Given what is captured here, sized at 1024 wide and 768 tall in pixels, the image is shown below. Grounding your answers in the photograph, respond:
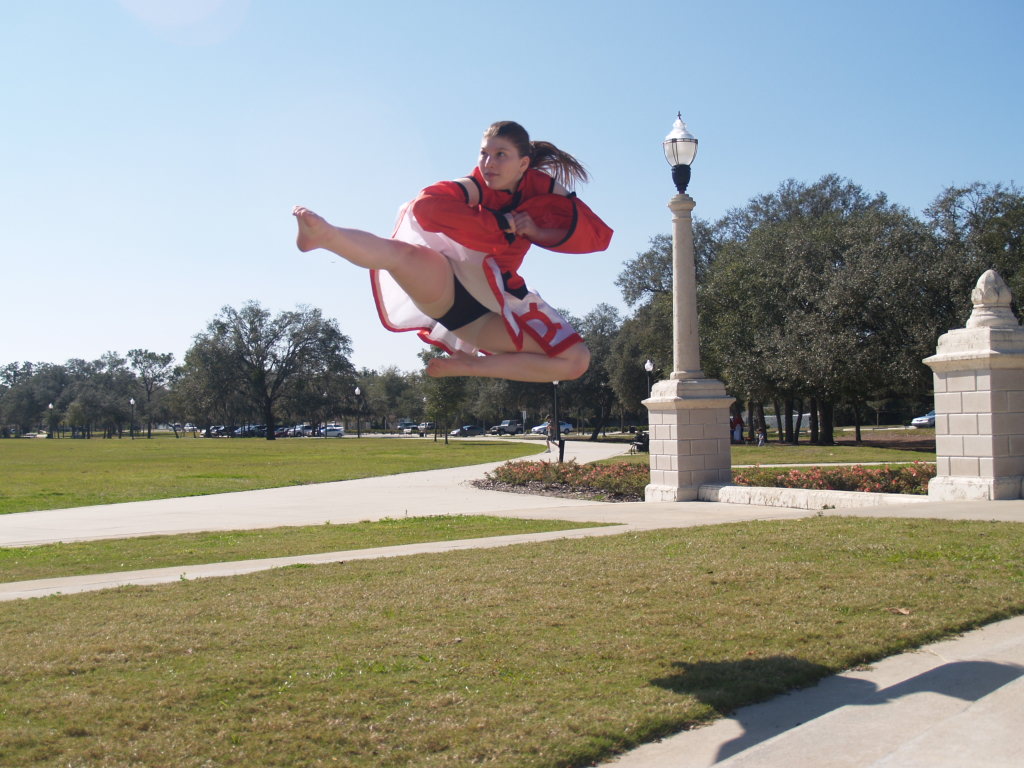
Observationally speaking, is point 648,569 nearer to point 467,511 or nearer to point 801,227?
point 467,511

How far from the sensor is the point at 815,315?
127 ft

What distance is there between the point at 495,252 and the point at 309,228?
3.40ft

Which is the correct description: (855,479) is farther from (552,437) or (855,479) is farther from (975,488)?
(552,437)

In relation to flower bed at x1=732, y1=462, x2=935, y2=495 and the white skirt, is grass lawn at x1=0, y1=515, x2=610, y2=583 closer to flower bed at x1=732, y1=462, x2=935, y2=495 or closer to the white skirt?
flower bed at x1=732, y1=462, x2=935, y2=495

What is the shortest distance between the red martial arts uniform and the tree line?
33.0 m

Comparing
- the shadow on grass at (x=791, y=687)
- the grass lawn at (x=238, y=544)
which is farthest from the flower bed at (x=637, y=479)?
the shadow on grass at (x=791, y=687)

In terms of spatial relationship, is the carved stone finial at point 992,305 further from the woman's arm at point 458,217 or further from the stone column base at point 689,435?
the woman's arm at point 458,217

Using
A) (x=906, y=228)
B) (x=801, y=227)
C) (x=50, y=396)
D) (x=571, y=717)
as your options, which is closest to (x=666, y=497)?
(x=571, y=717)

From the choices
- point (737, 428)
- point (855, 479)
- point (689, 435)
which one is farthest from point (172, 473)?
point (737, 428)

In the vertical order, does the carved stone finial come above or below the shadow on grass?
above

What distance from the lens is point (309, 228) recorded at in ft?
13.5

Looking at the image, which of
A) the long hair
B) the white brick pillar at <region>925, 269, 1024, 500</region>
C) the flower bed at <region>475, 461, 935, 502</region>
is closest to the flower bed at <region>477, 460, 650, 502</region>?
the flower bed at <region>475, 461, 935, 502</region>

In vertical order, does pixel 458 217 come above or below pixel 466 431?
above

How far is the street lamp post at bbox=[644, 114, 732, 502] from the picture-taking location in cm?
1816
